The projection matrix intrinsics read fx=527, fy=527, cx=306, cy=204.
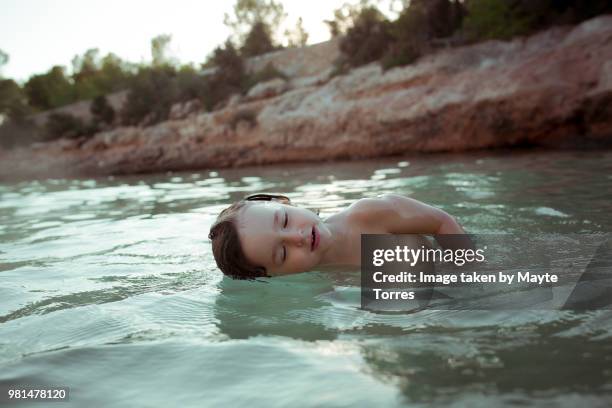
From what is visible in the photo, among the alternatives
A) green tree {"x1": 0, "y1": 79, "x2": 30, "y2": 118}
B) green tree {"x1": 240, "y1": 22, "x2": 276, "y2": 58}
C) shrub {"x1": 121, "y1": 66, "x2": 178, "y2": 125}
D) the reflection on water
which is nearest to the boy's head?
the reflection on water

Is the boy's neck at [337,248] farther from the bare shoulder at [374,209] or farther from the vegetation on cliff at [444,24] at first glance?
the vegetation on cliff at [444,24]

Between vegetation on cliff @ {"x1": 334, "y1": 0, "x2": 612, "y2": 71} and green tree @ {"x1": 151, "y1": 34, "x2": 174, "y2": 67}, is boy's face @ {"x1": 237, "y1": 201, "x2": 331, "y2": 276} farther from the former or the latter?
green tree @ {"x1": 151, "y1": 34, "x2": 174, "y2": 67}

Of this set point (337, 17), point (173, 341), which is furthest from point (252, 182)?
point (337, 17)

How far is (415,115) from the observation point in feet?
35.8

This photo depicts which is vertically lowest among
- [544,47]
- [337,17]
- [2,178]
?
[2,178]

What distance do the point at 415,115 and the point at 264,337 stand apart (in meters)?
9.67

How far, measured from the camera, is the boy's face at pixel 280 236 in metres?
2.52

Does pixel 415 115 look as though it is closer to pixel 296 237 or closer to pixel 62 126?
pixel 296 237

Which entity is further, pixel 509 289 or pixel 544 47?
pixel 544 47

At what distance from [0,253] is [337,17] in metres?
22.1

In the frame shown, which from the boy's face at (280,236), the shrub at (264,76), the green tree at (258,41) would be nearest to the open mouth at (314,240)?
the boy's face at (280,236)

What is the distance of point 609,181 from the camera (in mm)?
4789

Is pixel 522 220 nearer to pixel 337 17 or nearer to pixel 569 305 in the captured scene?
pixel 569 305

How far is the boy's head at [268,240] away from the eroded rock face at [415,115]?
7.76 metres
